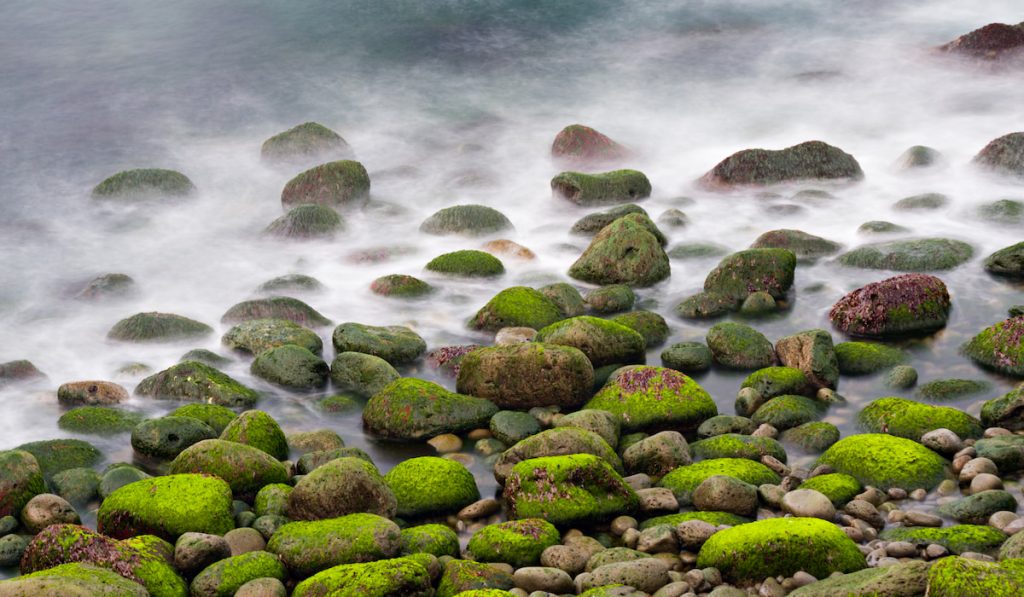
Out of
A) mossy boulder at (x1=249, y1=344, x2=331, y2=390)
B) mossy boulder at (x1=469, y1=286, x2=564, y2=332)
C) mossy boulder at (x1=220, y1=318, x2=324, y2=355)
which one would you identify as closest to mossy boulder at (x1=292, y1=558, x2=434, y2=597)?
mossy boulder at (x1=249, y1=344, x2=331, y2=390)

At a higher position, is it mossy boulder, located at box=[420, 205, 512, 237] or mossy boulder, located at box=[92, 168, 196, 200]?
mossy boulder, located at box=[92, 168, 196, 200]

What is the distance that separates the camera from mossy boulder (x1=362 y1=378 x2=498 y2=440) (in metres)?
8.59

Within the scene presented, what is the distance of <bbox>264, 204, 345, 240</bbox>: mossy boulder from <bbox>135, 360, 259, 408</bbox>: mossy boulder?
4070 millimetres

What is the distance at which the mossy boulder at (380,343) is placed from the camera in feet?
32.7

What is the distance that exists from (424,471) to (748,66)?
13847mm

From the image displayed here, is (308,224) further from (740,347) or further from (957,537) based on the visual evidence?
(957,537)

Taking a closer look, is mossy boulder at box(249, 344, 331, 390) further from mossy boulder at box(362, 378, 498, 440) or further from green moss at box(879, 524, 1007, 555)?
green moss at box(879, 524, 1007, 555)

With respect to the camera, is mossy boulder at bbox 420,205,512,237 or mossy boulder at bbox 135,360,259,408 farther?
mossy boulder at bbox 420,205,512,237

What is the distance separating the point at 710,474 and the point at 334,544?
250 centimetres

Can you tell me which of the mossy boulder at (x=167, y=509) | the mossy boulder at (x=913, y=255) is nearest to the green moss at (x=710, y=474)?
the mossy boulder at (x=167, y=509)

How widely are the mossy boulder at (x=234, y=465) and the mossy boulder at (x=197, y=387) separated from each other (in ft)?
4.66

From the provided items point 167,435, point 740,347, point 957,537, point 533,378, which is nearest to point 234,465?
point 167,435

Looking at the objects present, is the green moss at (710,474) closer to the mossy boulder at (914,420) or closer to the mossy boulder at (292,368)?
the mossy boulder at (914,420)

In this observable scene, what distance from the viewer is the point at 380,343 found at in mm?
10016
